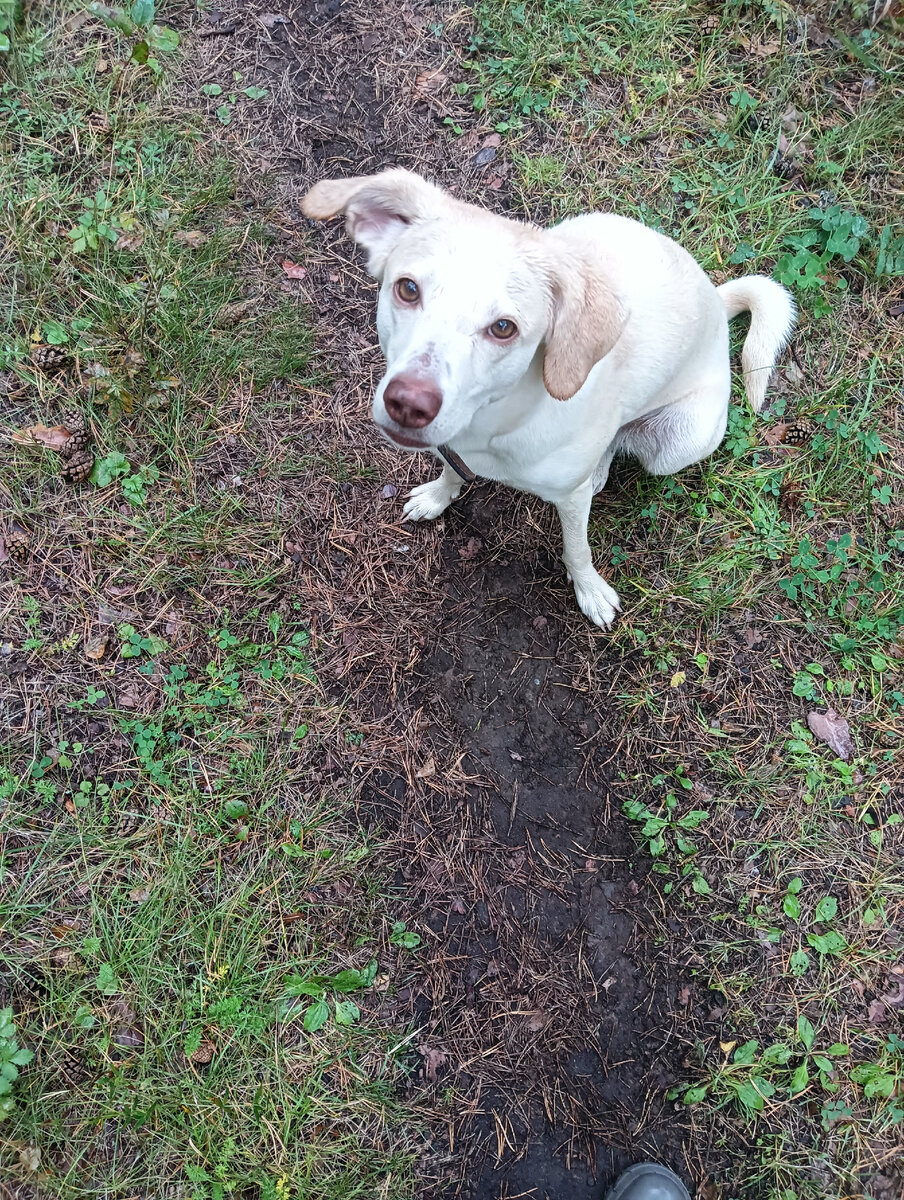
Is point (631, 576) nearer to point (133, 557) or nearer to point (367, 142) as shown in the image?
point (133, 557)

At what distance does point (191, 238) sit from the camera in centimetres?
333

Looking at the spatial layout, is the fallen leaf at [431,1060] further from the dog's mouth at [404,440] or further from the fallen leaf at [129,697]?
the dog's mouth at [404,440]

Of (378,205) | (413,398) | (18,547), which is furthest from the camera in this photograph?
(18,547)

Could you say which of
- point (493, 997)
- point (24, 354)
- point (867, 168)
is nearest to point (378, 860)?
point (493, 997)

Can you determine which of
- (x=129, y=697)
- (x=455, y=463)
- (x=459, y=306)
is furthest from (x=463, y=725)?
(x=459, y=306)

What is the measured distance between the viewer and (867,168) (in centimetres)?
366

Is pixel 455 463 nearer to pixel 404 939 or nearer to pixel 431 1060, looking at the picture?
pixel 404 939

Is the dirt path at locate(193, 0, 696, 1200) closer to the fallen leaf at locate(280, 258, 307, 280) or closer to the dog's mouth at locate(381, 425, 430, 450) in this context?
the fallen leaf at locate(280, 258, 307, 280)

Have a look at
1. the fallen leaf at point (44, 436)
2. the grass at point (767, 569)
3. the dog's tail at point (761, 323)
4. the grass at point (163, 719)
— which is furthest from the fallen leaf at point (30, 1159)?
the dog's tail at point (761, 323)

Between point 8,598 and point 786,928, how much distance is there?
349cm

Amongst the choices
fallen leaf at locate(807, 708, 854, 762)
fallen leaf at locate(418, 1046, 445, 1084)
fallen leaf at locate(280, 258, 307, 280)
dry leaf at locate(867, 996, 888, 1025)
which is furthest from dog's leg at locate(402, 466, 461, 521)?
dry leaf at locate(867, 996, 888, 1025)

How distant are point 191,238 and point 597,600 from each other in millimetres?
2544

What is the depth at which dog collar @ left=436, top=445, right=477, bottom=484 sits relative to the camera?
99.6 inches

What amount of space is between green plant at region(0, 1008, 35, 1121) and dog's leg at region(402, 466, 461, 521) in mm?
2418
